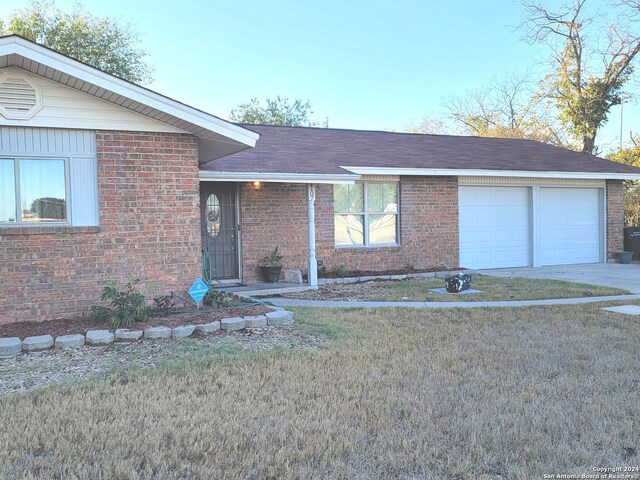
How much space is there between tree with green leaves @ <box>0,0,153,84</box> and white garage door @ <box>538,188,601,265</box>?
22442 mm

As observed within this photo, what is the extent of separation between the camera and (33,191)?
23.7 feet

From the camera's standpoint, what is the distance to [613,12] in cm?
2383

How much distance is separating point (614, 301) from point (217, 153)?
7.51 meters

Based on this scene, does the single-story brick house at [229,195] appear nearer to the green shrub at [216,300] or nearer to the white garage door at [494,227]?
the white garage door at [494,227]

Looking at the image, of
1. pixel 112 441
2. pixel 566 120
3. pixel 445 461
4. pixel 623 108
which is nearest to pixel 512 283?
pixel 445 461

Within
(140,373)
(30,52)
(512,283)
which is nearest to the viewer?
(140,373)

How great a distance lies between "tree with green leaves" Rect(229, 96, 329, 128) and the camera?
1527 inches

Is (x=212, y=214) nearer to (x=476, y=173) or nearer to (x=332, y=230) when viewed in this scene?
(x=332, y=230)

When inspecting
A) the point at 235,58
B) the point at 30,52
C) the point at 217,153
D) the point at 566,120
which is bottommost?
the point at 217,153

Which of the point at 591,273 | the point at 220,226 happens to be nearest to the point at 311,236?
the point at 220,226

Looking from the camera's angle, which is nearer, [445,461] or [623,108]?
[445,461]

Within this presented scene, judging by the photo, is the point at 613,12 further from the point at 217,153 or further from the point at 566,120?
the point at 217,153

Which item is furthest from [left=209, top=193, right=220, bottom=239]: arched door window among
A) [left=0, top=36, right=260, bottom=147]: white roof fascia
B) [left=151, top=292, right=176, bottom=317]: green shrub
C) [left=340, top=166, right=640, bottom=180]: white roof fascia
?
[left=151, top=292, right=176, bottom=317]: green shrub

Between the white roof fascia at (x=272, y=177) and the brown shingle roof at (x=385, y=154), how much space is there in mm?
147
